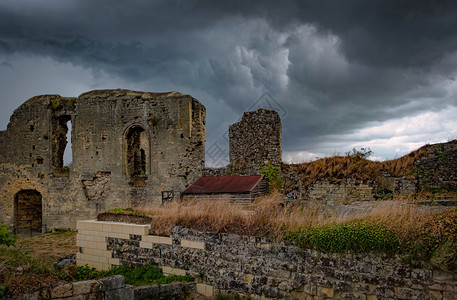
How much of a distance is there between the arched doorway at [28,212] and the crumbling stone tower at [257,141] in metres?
13.0

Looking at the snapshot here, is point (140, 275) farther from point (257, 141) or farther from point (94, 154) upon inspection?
point (94, 154)

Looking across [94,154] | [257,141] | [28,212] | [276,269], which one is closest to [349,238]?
[276,269]

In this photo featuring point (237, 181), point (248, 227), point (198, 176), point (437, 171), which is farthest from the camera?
point (198, 176)

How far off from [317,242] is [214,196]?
7.68 metres

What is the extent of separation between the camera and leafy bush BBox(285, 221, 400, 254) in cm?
583

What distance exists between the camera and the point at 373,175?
1312 centimetres

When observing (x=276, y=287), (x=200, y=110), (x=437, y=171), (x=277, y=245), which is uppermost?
(x=200, y=110)

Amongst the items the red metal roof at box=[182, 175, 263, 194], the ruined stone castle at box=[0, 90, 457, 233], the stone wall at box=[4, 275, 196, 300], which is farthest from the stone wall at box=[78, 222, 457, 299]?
the ruined stone castle at box=[0, 90, 457, 233]

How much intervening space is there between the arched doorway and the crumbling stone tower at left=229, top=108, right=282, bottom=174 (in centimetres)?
1296

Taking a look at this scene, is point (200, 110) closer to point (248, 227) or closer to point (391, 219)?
point (248, 227)

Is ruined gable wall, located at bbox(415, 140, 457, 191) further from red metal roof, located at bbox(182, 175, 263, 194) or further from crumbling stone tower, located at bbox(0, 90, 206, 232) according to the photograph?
crumbling stone tower, located at bbox(0, 90, 206, 232)

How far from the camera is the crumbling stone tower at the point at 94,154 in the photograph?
17531mm

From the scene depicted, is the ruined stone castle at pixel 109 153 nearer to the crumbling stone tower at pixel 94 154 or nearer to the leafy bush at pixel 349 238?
the crumbling stone tower at pixel 94 154

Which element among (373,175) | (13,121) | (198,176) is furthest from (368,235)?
(13,121)
